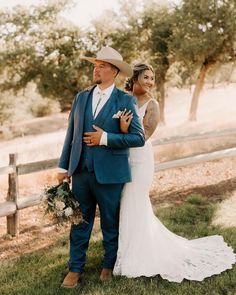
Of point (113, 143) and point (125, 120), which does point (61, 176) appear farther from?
point (125, 120)

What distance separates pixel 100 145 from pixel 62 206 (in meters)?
0.65

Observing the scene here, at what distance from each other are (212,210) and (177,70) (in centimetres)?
2388

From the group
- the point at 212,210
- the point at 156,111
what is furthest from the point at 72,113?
the point at 212,210

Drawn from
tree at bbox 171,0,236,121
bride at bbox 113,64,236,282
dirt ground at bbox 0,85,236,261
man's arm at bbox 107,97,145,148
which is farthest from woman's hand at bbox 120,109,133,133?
tree at bbox 171,0,236,121

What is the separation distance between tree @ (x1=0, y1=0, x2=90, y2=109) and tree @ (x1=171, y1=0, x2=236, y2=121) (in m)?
7.02

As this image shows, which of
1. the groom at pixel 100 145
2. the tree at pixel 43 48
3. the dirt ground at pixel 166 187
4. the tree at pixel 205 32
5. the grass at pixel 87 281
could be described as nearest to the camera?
the groom at pixel 100 145

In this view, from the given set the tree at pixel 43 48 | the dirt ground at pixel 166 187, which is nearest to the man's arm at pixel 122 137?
the dirt ground at pixel 166 187

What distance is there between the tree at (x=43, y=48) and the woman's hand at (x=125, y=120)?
24.2 meters

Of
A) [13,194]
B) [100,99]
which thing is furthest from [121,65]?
[13,194]

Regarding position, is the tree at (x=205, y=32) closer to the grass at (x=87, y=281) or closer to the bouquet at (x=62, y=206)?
the grass at (x=87, y=281)

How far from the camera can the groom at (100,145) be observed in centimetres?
386

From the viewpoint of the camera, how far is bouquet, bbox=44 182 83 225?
391cm

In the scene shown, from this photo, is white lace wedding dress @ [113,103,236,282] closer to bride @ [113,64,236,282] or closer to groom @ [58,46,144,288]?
bride @ [113,64,236,282]

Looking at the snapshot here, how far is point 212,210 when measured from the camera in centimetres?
668
